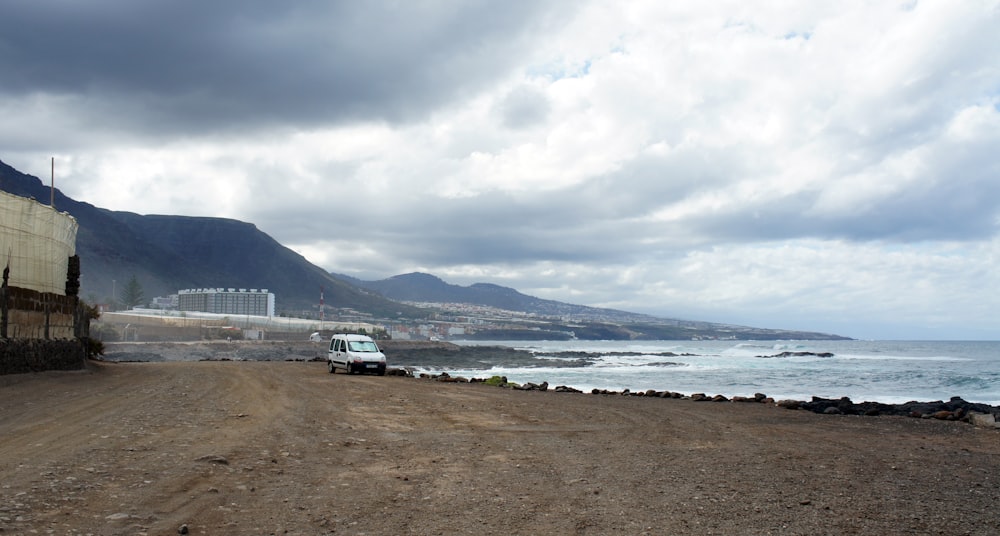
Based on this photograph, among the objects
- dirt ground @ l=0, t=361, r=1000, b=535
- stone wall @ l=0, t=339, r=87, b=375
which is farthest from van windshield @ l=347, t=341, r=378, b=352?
dirt ground @ l=0, t=361, r=1000, b=535

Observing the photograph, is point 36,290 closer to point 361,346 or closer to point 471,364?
point 361,346

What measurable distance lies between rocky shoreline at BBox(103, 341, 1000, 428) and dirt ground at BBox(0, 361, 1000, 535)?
380 centimetres

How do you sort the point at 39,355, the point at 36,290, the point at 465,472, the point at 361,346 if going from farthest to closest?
the point at 361,346, the point at 36,290, the point at 39,355, the point at 465,472

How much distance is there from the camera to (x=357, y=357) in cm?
3250

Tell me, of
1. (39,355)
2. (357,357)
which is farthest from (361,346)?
(39,355)

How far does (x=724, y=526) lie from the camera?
22.0 ft

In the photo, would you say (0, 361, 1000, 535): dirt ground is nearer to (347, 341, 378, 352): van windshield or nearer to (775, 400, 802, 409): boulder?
(775, 400, 802, 409): boulder

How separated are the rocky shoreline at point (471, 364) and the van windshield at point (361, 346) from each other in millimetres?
1899

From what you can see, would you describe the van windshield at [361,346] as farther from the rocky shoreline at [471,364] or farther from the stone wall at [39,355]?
the stone wall at [39,355]

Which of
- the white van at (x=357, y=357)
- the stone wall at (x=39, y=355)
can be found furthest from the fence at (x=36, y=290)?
the white van at (x=357, y=357)

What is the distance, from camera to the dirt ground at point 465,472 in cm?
664

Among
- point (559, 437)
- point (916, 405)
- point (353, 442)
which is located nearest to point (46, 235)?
point (353, 442)

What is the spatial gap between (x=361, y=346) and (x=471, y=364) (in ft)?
122

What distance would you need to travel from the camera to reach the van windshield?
33.1 m
